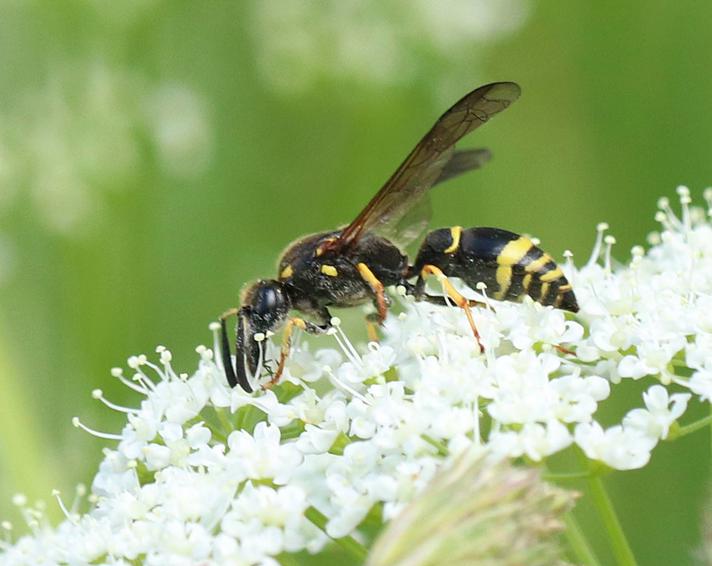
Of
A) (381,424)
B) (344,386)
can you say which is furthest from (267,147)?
(381,424)

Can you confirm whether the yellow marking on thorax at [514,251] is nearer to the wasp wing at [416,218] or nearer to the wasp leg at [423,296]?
the wasp leg at [423,296]

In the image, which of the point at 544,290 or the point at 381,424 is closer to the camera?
the point at 381,424

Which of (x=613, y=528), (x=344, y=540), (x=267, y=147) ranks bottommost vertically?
(x=613, y=528)

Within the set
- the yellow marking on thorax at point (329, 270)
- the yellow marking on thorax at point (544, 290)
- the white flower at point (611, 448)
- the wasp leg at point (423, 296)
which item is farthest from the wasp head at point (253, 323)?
the white flower at point (611, 448)

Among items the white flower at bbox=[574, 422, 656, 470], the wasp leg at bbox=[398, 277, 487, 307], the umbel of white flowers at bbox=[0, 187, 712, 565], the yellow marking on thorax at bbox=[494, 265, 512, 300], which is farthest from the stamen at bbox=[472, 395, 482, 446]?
the yellow marking on thorax at bbox=[494, 265, 512, 300]

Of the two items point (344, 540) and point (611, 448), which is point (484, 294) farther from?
point (344, 540)

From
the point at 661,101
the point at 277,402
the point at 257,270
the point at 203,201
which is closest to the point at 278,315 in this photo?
the point at 277,402

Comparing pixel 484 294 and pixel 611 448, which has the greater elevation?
pixel 484 294
